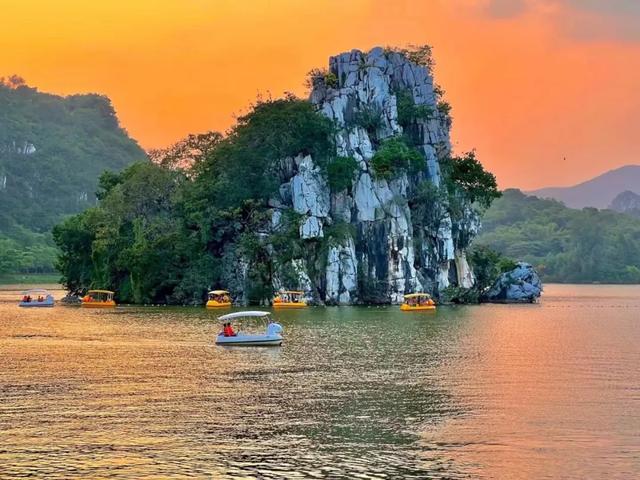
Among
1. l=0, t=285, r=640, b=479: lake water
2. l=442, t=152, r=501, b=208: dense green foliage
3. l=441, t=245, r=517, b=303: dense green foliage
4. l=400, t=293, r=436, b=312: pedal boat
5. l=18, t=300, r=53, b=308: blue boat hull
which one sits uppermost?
l=442, t=152, r=501, b=208: dense green foliage

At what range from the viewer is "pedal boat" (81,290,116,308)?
105400 millimetres

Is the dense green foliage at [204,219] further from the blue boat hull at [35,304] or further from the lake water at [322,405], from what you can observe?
the lake water at [322,405]

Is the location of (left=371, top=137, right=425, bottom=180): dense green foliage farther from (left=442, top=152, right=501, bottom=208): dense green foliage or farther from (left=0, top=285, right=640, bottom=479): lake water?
(left=0, top=285, right=640, bottom=479): lake water

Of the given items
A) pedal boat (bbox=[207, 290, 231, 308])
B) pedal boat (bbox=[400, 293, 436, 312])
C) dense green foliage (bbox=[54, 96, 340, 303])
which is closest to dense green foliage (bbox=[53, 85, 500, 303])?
dense green foliage (bbox=[54, 96, 340, 303])

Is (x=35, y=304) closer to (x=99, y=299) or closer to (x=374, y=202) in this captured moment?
(x=99, y=299)

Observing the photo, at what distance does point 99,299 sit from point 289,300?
2317 cm

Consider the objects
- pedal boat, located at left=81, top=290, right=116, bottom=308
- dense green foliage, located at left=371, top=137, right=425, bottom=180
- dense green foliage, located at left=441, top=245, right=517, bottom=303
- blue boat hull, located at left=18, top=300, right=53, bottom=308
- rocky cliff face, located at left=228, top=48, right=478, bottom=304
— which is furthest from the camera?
dense green foliage, located at left=441, top=245, right=517, bottom=303

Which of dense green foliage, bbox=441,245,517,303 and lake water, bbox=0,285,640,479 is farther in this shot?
dense green foliage, bbox=441,245,517,303

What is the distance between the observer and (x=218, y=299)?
102m

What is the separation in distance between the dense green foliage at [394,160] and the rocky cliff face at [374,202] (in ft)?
2.58

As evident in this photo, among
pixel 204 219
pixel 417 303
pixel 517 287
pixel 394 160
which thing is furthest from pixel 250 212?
pixel 517 287

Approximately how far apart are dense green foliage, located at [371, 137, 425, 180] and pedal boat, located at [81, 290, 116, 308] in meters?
32.6

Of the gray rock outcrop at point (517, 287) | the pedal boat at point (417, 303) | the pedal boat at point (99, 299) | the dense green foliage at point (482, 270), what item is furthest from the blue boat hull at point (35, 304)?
the gray rock outcrop at point (517, 287)

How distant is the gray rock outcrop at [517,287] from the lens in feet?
399
